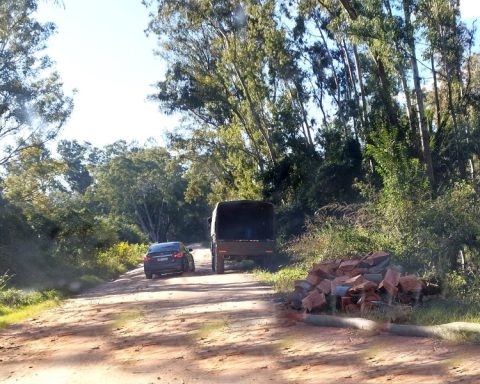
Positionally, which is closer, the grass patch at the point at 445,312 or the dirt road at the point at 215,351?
the dirt road at the point at 215,351

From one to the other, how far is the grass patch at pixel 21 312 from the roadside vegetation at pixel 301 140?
0.72 metres

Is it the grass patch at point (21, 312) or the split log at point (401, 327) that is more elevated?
the grass patch at point (21, 312)

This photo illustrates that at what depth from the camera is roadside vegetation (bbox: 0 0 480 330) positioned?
65.2 feet

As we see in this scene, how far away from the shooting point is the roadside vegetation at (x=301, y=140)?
→ 19859 mm

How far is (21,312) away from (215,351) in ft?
30.1

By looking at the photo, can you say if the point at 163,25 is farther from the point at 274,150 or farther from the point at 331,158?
the point at 331,158

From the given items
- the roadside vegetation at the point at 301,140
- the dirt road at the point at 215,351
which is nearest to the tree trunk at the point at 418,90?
the roadside vegetation at the point at 301,140

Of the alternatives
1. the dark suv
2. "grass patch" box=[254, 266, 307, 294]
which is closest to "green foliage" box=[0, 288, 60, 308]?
"grass patch" box=[254, 266, 307, 294]

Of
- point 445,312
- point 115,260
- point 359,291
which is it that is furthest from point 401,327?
point 115,260

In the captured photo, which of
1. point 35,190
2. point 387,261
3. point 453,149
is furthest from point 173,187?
point 387,261

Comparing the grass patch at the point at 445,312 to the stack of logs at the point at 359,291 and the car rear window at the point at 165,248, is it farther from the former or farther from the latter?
the car rear window at the point at 165,248

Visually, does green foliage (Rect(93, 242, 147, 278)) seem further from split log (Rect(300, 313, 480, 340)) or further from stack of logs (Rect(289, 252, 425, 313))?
split log (Rect(300, 313, 480, 340))

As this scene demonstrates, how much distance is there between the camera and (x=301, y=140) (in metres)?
37.8

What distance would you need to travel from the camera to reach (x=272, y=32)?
34375 millimetres
